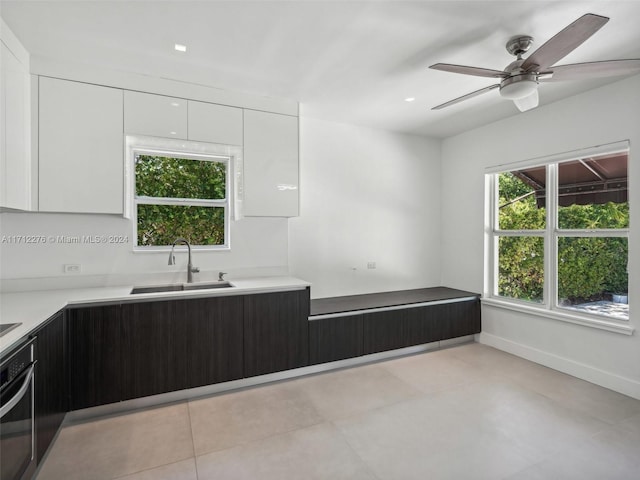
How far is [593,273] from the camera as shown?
313 cm

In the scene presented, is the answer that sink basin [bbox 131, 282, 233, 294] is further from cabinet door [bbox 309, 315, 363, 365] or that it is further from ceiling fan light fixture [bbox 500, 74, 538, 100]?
ceiling fan light fixture [bbox 500, 74, 538, 100]

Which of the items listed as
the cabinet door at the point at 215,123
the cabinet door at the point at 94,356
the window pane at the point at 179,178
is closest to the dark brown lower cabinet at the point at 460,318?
the window pane at the point at 179,178

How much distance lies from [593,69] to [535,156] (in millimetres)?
1616

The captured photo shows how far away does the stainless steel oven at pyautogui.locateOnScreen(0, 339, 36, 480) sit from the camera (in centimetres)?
139

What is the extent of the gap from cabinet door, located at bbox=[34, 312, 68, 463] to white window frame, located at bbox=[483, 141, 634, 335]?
→ 13.5ft

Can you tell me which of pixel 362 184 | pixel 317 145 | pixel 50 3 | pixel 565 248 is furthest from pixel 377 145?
pixel 50 3

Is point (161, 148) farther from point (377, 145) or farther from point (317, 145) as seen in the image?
point (377, 145)

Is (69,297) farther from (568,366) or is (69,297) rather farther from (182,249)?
(568,366)

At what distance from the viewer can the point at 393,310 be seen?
11.4 ft

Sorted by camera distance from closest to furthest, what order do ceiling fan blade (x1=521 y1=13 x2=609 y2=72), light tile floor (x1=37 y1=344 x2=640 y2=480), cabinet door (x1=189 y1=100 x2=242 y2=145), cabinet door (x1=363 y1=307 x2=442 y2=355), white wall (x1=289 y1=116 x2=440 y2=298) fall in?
ceiling fan blade (x1=521 y1=13 x2=609 y2=72) → light tile floor (x1=37 y1=344 x2=640 y2=480) → cabinet door (x1=189 y1=100 x2=242 y2=145) → cabinet door (x1=363 y1=307 x2=442 y2=355) → white wall (x1=289 y1=116 x2=440 y2=298)

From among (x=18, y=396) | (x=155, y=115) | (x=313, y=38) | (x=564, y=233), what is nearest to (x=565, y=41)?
(x=313, y=38)

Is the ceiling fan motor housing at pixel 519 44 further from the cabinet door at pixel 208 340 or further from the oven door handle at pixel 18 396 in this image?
the oven door handle at pixel 18 396

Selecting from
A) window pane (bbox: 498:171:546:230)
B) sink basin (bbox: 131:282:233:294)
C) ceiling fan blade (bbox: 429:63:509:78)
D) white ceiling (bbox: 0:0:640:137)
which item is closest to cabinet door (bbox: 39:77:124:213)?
white ceiling (bbox: 0:0:640:137)

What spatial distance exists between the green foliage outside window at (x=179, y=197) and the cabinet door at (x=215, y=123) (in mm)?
367
